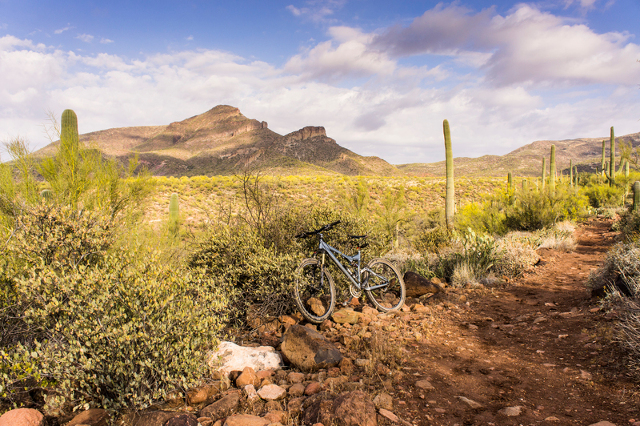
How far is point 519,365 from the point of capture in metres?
3.55

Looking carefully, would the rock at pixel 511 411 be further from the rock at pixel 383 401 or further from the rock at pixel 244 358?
the rock at pixel 244 358

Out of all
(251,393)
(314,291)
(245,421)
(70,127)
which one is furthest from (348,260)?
(70,127)

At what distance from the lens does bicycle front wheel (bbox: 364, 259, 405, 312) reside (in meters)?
5.25

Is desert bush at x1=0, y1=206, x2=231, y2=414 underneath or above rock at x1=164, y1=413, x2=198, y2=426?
above

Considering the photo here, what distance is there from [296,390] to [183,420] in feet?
3.23

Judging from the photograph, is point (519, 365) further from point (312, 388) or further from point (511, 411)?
point (312, 388)

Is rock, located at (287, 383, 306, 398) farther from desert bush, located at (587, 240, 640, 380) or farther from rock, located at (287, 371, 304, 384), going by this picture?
desert bush, located at (587, 240, 640, 380)

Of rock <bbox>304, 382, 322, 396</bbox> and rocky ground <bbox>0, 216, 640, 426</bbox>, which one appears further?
rock <bbox>304, 382, 322, 396</bbox>

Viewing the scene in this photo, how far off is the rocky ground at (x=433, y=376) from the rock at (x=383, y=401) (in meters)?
0.01

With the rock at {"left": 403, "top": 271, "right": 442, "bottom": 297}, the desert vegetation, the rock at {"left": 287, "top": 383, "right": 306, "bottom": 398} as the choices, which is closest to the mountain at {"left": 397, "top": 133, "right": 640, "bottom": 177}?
the rock at {"left": 403, "top": 271, "right": 442, "bottom": 297}

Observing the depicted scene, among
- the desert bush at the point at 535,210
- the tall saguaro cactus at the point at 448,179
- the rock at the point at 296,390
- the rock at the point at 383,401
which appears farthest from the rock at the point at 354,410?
the desert bush at the point at 535,210

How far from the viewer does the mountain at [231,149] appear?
5706 centimetres

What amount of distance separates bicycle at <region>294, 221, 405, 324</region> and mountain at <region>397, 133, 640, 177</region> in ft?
187

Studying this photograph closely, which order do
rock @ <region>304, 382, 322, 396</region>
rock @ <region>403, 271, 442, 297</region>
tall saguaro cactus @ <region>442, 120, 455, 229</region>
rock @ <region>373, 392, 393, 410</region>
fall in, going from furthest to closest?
1. tall saguaro cactus @ <region>442, 120, 455, 229</region>
2. rock @ <region>403, 271, 442, 297</region>
3. rock @ <region>304, 382, 322, 396</region>
4. rock @ <region>373, 392, 393, 410</region>
